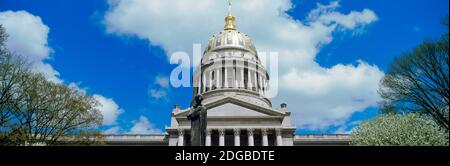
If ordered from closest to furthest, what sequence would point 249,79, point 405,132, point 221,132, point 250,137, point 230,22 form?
1. point 405,132
2. point 250,137
3. point 221,132
4. point 249,79
5. point 230,22

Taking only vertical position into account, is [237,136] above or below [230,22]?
below

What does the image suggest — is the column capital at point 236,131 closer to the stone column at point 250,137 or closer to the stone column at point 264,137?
the stone column at point 250,137

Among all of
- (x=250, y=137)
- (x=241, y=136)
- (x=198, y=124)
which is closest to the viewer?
(x=198, y=124)

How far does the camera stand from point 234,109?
48.5 m

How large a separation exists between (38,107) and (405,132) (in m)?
28.3

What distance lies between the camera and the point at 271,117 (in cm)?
4606

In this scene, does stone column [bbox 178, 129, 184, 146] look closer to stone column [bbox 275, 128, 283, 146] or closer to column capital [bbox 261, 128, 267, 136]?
column capital [bbox 261, 128, 267, 136]

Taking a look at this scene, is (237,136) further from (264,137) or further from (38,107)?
(38,107)

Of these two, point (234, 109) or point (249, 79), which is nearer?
point (234, 109)

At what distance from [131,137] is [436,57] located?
41.0 metres

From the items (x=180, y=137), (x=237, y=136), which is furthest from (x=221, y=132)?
(x=180, y=137)

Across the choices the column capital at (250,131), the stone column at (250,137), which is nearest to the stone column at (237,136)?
the column capital at (250,131)
